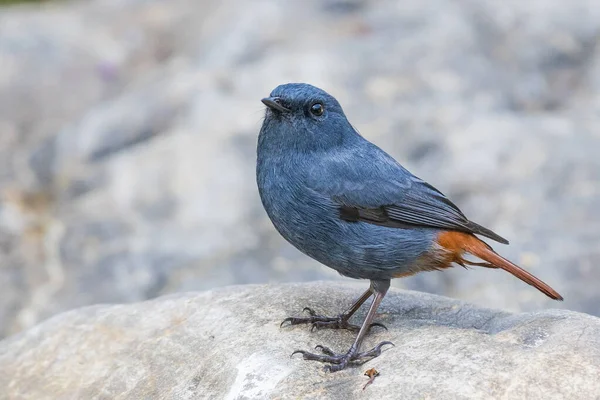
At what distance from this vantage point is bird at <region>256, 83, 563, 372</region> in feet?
14.6

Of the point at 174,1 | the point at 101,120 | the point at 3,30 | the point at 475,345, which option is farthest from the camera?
the point at 174,1

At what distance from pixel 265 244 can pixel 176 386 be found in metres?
3.19

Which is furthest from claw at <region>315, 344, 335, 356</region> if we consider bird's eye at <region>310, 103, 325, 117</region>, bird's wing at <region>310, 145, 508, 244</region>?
bird's eye at <region>310, 103, 325, 117</region>

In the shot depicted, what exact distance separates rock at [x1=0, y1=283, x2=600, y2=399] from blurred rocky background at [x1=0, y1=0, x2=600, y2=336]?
204 cm

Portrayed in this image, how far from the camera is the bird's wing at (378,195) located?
4520mm

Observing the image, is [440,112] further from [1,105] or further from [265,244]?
[1,105]

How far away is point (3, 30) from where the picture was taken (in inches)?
413

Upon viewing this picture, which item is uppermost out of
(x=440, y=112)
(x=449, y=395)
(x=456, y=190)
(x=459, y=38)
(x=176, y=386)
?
(x=459, y=38)

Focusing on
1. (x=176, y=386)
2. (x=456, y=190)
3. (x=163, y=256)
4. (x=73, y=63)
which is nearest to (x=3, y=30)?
(x=73, y=63)

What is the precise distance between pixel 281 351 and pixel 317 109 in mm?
1273

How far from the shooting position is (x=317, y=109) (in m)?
4.61

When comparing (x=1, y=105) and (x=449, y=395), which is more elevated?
(x=1, y=105)

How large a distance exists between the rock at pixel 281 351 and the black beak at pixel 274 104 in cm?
108

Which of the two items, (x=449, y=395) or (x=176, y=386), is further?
(x=176, y=386)
